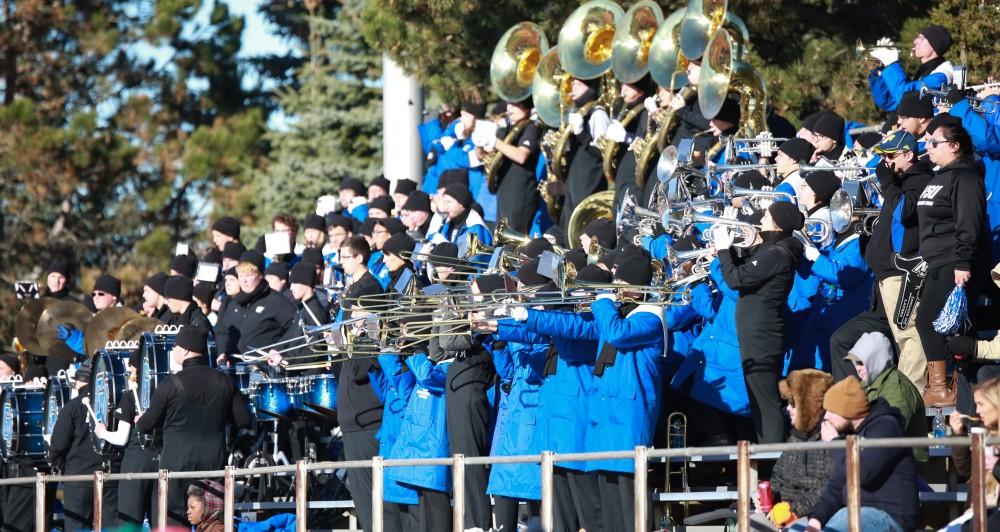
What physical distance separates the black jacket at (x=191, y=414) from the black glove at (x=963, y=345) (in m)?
5.37

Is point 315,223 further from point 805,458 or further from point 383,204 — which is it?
point 805,458

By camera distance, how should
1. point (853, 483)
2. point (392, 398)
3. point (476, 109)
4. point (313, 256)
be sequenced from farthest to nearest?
point (476, 109)
point (313, 256)
point (392, 398)
point (853, 483)

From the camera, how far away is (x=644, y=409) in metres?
10.7

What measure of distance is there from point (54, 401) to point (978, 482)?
32.2 ft

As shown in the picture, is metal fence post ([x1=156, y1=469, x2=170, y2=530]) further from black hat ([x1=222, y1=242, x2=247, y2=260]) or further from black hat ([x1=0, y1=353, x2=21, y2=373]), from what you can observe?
black hat ([x1=0, y1=353, x2=21, y2=373])

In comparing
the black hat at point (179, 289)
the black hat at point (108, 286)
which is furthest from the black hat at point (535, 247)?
the black hat at point (108, 286)

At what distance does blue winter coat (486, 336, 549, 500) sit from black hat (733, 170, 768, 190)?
6.18ft

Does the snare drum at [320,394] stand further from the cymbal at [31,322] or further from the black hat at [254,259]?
the cymbal at [31,322]

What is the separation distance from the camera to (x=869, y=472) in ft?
27.7

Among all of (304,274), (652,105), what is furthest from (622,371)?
(304,274)

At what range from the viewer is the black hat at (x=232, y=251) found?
16.8m

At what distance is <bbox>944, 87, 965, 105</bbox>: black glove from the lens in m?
11.6

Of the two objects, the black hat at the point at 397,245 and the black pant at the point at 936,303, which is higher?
the black hat at the point at 397,245

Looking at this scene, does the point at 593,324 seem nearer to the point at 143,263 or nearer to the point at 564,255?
the point at 564,255
